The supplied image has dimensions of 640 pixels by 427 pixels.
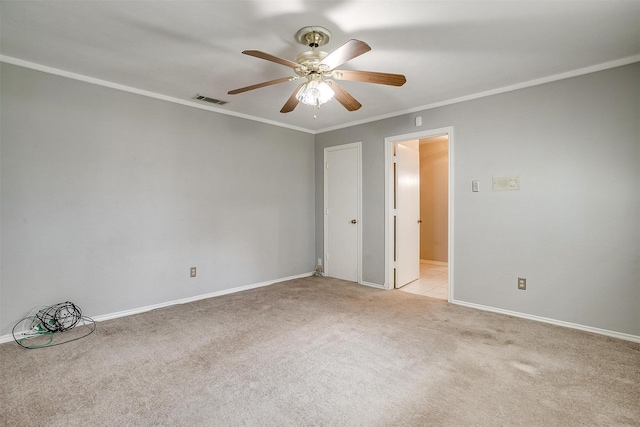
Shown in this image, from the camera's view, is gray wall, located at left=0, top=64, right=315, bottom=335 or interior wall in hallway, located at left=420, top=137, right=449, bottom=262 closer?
gray wall, located at left=0, top=64, right=315, bottom=335

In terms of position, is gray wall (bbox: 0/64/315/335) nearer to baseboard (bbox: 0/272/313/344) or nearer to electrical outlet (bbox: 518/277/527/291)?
baseboard (bbox: 0/272/313/344)

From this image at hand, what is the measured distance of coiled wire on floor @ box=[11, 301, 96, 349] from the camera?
269 centimetres

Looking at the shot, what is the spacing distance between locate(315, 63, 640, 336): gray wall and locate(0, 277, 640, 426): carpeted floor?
14.0 inches

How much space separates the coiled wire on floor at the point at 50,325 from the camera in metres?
2.69

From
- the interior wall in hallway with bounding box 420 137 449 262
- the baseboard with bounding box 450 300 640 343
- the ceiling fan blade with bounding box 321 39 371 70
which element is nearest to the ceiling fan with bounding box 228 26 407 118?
the ceiling fan blade with bounding box 321 39 371 70

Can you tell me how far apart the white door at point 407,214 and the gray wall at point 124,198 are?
5.84 ft

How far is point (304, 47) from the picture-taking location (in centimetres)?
248

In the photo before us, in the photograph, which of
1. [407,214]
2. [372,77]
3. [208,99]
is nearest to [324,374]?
[372,77]

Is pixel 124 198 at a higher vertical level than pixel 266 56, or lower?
lower

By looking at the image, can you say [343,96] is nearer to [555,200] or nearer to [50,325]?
[555,200]

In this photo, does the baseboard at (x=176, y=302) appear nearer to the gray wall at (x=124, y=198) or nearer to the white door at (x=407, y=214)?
the gray wall at (x=124, y=198)

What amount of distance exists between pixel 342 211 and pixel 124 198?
116 inches

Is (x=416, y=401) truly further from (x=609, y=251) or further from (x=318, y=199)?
(x=318, y=199)

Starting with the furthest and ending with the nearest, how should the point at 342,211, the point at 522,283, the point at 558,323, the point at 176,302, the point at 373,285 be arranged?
1. the point at 342,211
2. the point at 373,285
3. the point at 176,302
4. the point at 522,283
5. the point at 558,323
